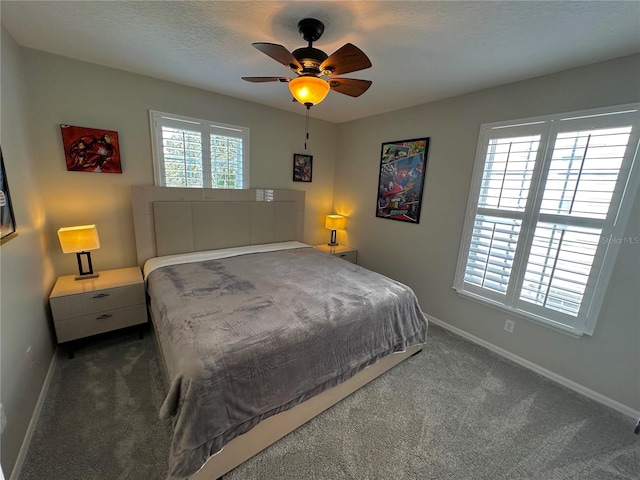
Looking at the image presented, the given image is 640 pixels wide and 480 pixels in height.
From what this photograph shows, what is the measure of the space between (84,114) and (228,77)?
53.3 inches

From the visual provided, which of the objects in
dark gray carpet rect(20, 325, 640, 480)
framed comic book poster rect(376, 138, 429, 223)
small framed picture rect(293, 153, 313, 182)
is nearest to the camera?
dark gray carpet rect(20, 325, 640, 480)

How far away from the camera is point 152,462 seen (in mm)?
1451

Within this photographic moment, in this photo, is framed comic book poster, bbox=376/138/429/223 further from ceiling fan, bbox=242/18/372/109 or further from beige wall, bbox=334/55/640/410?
ceiling fan, bbox=242/18/372/109

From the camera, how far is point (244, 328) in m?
1.55

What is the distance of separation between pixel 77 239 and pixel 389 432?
2.88 meters

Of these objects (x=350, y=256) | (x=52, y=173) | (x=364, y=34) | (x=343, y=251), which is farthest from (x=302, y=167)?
(x=52, y=173)

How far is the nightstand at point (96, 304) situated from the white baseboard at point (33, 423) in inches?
9.9

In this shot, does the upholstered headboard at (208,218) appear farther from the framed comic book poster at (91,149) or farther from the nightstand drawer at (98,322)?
the nightstand drawer at (98,322)

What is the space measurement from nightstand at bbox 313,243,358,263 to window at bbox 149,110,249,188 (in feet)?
4.90

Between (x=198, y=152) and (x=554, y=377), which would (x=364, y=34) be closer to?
(x=198, y=152)

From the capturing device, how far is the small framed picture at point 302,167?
12.6 feet

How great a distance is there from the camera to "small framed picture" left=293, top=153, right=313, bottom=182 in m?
3.83

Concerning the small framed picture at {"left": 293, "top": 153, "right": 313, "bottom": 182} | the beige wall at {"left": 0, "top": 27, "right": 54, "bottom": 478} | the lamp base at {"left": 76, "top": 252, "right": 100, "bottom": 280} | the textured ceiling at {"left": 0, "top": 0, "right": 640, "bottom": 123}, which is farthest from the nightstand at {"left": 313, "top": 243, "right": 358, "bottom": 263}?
the beige wall at {"left": 0, "top": 27, "right": 54, "bottom": 478}

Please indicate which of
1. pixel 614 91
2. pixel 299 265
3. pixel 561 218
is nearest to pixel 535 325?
pixel 561 218
